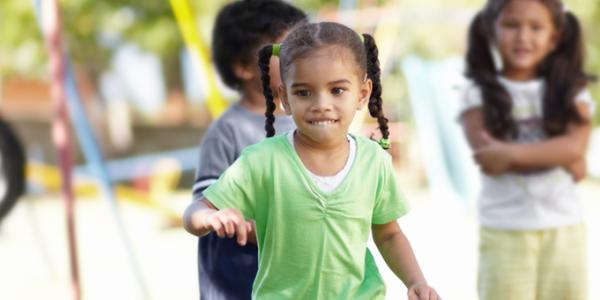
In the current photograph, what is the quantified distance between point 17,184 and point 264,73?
318cm

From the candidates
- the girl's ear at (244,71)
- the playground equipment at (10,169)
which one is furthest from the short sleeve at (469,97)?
the playground equipment at (10,169)

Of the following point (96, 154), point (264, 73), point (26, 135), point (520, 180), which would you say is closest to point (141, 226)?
point (96, 154)

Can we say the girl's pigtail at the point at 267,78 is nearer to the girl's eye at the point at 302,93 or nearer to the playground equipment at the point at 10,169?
the girl's eye at the point at 302,93

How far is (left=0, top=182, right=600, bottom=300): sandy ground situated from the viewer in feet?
21.8

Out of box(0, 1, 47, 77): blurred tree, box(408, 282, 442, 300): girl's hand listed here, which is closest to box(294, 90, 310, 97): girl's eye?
box(408, 282, 442, 300): girl's hand

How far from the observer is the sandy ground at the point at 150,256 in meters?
6.64

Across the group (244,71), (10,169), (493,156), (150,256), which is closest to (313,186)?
(244,71)

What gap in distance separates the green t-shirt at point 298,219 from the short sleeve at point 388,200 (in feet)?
0.21

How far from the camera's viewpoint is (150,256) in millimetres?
8422

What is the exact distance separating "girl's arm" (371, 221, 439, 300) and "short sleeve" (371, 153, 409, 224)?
4cm

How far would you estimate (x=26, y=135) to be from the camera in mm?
21297

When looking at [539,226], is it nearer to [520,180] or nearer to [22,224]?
[520,180]

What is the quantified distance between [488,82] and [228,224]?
1.60 metres

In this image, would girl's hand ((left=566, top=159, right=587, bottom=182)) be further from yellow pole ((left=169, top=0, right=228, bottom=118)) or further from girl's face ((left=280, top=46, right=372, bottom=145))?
yellow pole ((left=169, top=0, right=228, bottom=118))
